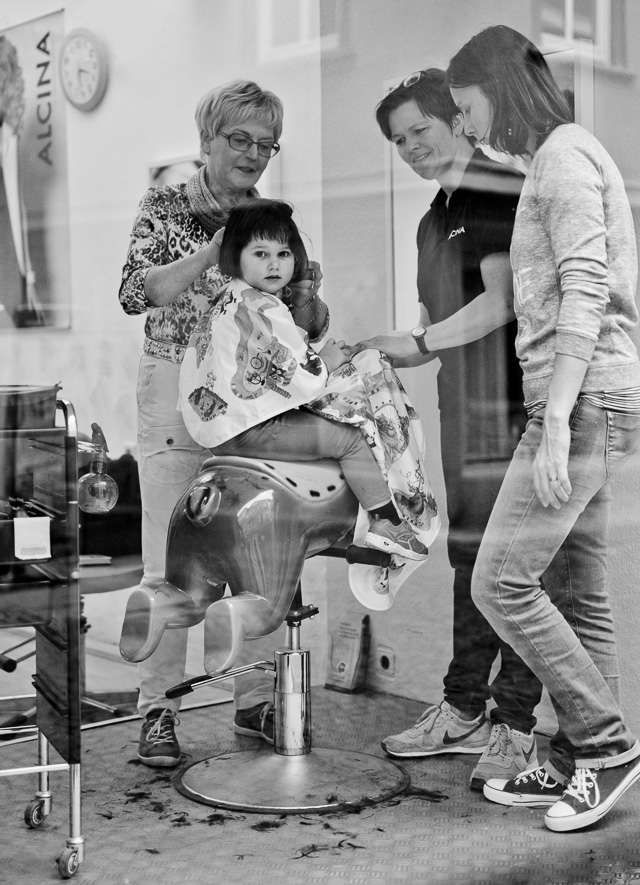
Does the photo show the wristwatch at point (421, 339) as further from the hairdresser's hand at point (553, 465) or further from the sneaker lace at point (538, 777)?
the sneaker lace at point (538, 777)

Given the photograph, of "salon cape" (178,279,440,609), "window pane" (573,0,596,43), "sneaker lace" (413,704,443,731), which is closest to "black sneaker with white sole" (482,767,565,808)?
"sneaker lace" (413,704,443,731)

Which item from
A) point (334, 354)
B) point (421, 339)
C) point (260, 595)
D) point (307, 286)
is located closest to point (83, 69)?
point (307, 286)

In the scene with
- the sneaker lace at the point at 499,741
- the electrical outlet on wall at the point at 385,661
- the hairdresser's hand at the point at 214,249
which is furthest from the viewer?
the electrical outlet on wall at the point at 385,661

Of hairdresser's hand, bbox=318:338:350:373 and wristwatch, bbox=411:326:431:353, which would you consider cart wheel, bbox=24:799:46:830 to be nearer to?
hairdresser's hand, bbox=318:338:350:373

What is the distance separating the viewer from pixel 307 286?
2342 millimetres

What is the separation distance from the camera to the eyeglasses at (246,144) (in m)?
2.36

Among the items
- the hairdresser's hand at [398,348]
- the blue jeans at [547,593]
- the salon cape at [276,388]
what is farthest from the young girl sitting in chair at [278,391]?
the blue jeans at [547,593]

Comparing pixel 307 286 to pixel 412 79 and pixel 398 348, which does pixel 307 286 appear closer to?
pixel 398 348

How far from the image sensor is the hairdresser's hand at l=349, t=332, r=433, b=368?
2.45 meters

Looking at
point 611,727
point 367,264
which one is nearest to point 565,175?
point 367,264

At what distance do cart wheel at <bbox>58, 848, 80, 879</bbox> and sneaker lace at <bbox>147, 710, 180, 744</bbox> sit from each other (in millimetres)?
577

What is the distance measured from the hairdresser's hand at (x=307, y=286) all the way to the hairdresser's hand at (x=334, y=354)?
109 millimetres

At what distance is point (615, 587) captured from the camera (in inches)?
95.4

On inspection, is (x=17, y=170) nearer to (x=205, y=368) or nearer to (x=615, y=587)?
(x=205, y=368)
